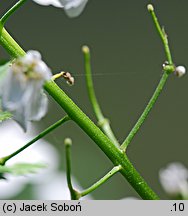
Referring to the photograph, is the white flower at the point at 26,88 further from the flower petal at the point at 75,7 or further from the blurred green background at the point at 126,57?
the blurred green background at the point at 126,57

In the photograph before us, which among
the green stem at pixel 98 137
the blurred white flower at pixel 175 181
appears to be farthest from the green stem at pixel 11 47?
the blurred white flower at pixel 175 181

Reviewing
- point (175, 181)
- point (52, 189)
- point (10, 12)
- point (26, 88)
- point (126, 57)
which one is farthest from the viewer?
point (126, 57)

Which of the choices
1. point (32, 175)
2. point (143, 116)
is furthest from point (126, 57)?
point (143, 116)

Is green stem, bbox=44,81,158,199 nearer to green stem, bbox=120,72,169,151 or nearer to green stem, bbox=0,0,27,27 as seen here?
green stem, bbox=120,72,169,151

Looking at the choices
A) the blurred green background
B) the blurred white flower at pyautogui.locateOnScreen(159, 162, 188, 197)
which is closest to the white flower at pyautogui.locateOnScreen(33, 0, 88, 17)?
the blurred white flower at pyautogui.locateOnScreen(159, 162, 188, 197)

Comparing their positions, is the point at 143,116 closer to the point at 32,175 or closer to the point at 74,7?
the point at 74,7

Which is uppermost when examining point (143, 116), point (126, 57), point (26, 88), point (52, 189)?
point (26, 88)

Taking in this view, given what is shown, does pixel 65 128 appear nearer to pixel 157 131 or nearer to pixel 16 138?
pixel 157 131
